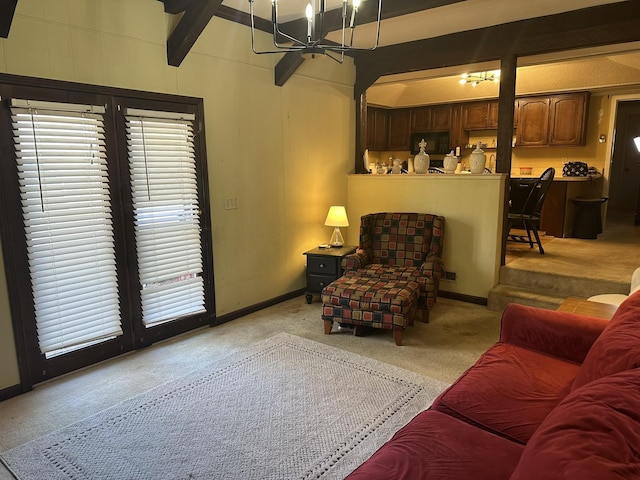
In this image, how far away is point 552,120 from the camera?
6.88 metres

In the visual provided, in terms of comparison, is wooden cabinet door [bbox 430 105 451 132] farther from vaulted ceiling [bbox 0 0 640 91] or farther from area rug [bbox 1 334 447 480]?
area rug [bbox 1 334 447 480]

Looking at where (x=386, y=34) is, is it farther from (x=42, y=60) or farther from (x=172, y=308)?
(x=172, y=308)

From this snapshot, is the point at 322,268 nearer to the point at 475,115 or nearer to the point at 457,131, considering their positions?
the point at 457,131

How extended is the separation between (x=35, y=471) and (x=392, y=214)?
3697 mm

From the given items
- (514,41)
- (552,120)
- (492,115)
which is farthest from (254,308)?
(552,120)

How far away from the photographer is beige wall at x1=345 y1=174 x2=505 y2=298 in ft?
14.2

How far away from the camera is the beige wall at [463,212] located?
433 cm

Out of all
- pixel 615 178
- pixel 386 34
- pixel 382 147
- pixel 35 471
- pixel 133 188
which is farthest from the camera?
pixel 615 178

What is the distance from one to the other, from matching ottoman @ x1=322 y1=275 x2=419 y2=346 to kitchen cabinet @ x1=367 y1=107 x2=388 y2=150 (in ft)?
16.5

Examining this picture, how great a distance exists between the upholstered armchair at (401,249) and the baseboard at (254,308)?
85 cm

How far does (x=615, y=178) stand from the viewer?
966cm

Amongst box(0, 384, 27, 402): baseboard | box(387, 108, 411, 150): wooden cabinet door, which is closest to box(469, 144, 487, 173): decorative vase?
box(387, 108, 411, 150): wooden cabinet door

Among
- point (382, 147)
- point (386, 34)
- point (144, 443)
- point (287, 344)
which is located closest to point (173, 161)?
point (287, 344)

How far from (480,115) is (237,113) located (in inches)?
207
